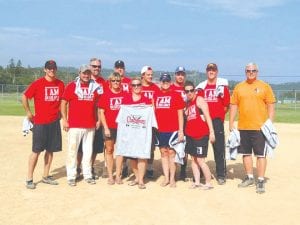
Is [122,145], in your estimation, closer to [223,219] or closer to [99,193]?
[99,193]

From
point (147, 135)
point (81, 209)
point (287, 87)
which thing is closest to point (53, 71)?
point (147, 135)

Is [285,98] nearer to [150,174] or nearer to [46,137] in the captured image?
[150,174]

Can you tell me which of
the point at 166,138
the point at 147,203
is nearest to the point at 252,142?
the point at 166,138

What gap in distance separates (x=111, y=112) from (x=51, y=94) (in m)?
1.05

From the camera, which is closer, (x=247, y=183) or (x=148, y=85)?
(x=247, y=183)

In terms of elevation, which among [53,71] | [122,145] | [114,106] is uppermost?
[53,71]

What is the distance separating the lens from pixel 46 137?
8.13m

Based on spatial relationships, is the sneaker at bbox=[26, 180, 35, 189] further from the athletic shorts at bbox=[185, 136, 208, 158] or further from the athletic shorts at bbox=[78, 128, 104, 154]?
the athletic shorts at bbox=[185, 136, 208, 158]

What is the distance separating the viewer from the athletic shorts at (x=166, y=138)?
8117mm

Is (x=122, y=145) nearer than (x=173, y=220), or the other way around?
(x=173, y=220)

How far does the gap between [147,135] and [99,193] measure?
128cm

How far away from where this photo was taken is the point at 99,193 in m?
7.58

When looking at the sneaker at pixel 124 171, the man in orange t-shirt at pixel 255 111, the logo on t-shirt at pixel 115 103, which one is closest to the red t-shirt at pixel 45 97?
the logo on t-shirt at pixel 115 103

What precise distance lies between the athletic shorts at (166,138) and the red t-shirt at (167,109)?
0.07 metres
